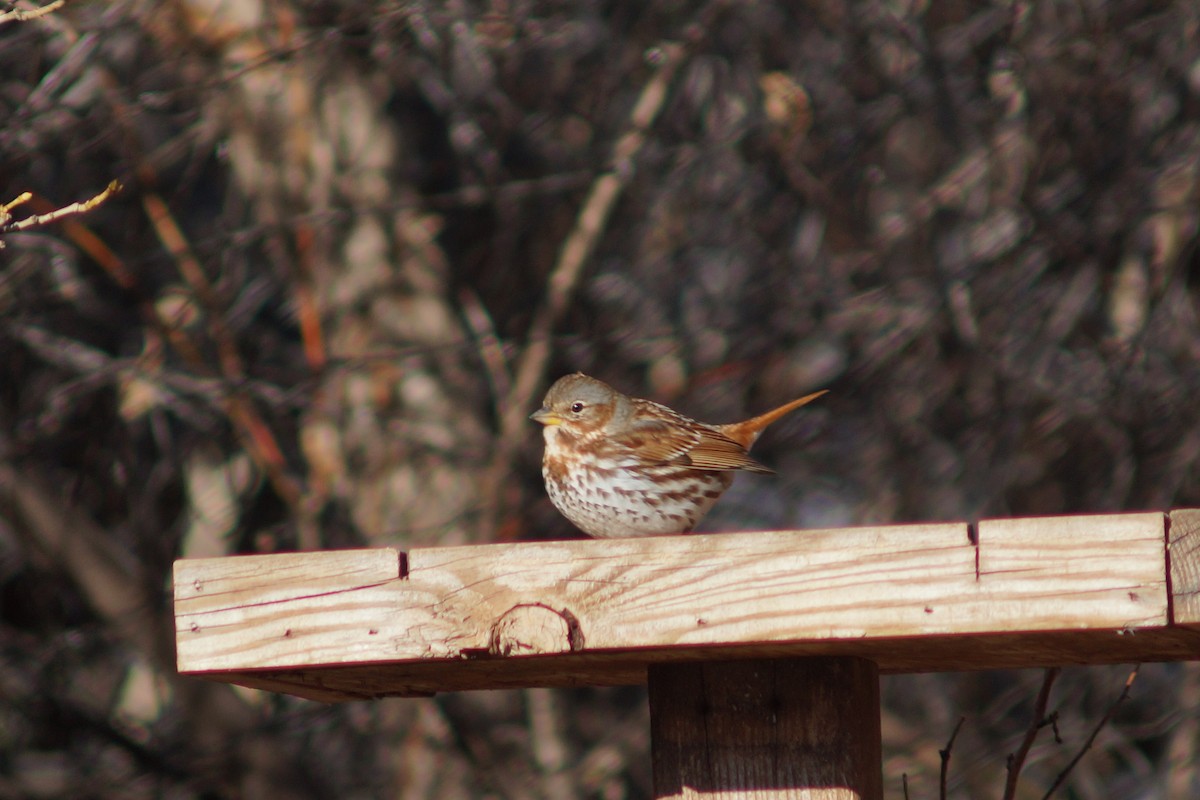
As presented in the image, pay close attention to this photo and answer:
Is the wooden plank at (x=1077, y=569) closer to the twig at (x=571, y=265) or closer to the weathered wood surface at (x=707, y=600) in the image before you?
the weathered wood surface at (x=707, y=600)

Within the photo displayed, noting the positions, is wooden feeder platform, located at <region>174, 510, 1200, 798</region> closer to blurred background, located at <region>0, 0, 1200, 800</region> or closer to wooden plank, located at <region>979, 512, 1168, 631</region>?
wooden plank, located at <region>979, 512, 1168, 631</region>

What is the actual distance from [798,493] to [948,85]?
5.53 feet

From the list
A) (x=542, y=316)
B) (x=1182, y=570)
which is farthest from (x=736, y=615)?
(x=542, y=316)

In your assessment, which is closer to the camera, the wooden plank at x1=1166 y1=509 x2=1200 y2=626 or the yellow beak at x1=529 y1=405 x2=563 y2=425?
the wooden plank at x1=1166 y1=509 x2=1200 y2=626

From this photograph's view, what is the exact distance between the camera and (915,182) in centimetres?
655

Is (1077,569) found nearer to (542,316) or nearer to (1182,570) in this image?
(1182,570)

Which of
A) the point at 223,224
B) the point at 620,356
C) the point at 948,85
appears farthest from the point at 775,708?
the point at 948,85

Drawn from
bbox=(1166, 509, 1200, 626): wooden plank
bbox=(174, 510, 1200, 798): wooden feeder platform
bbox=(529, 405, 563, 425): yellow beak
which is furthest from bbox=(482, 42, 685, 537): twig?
bbox=(1166, 509, 1200, 626): wooden plank

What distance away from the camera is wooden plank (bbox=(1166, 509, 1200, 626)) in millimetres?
2260

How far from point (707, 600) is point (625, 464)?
54.1 inches

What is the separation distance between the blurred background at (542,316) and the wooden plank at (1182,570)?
3415mm

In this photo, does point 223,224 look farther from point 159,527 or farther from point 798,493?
point 798,493

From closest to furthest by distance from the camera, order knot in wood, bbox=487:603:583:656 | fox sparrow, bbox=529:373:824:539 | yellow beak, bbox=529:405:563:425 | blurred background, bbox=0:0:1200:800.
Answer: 1. knot in wood, bbox=487:603:583:656
2. fox sparrow, bbox=529:373:824:539
3. yellow beak, bbox=529:405:563:425
4. blurred background, bbox=0:0:1200:800

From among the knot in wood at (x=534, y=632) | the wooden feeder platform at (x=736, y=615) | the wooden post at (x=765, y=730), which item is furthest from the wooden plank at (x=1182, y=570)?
the knot in wood at (x=534, y=632)
